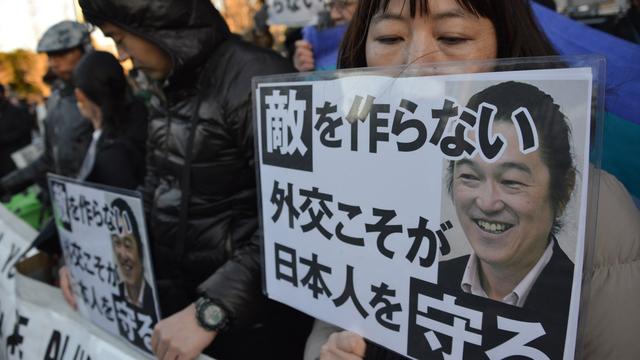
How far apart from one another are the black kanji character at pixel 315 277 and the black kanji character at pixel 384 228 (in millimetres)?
159

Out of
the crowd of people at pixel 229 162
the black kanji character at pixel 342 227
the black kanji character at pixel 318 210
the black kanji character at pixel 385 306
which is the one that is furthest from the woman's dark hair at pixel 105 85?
the black kanji character at pixel 385 306

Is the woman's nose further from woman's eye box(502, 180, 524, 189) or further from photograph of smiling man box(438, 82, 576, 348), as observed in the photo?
woman's eye box(502, 180, 524, 189)

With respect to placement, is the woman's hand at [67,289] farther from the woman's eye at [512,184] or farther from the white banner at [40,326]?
the woman's eye at [512,184]

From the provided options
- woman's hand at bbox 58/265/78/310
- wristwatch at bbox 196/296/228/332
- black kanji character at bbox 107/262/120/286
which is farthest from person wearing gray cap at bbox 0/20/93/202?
wristwatch at bbox 196/296/228/332

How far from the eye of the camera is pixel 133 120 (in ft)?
7.82

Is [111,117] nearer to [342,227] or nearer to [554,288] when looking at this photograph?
[342,227]

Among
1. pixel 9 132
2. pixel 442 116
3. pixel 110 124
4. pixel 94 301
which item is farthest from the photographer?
pixel 9 132

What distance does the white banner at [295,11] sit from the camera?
2.97 meters

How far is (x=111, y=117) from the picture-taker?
7.82 feet

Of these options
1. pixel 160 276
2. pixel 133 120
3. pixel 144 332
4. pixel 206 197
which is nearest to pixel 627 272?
pixel 206 197

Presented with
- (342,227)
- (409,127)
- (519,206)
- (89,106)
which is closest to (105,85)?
(89,106)

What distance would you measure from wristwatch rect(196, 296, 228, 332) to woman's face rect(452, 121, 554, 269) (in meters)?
0.77

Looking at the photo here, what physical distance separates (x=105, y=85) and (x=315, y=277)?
6.14 ft

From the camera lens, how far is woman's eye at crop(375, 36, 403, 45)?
100cm
